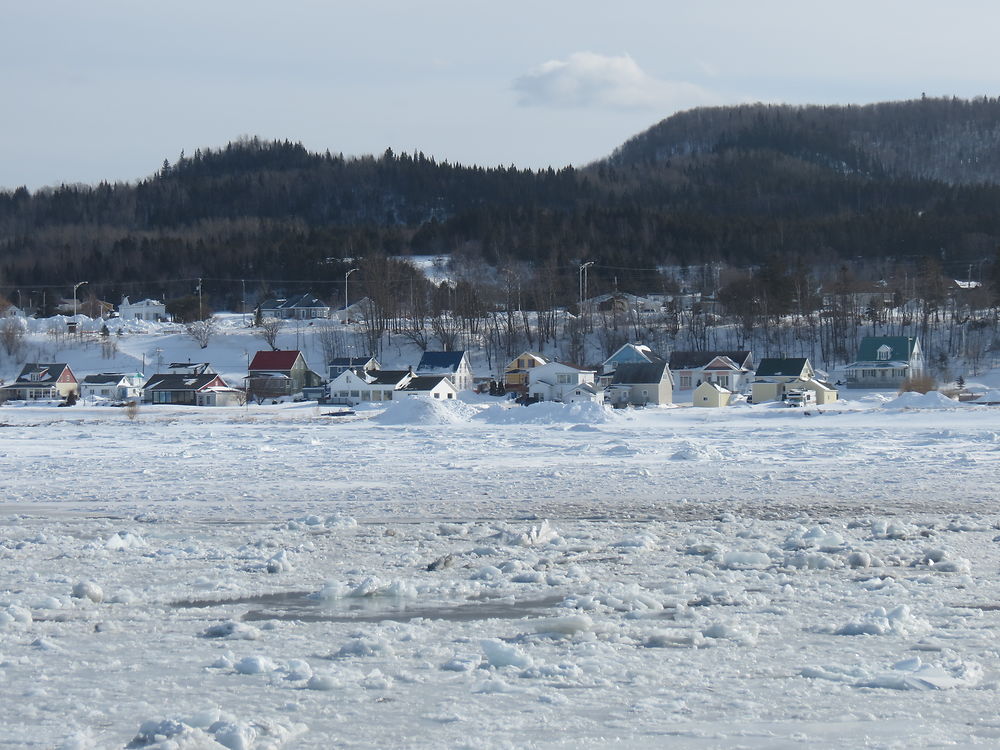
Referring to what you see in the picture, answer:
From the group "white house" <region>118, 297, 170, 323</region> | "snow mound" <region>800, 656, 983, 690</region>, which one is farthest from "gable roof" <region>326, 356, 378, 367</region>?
"snow mound" <region>800, 656, 983, 690</region>

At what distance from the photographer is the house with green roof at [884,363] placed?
60438 mm

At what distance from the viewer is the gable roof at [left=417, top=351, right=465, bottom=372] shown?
65.2 m

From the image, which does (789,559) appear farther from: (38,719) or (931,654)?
(38,719)

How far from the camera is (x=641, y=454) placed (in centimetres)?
2330

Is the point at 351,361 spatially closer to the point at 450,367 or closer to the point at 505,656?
the point at 450,367

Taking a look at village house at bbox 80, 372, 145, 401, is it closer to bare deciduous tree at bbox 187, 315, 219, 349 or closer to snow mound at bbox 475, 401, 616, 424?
bare deciduous tree at bbox 187, 315, 219, 349

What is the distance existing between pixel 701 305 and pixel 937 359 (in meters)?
20.0

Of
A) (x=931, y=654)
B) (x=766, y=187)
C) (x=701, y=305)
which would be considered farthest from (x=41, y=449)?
(x=766, y=187)

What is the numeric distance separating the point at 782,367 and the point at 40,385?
4318cm

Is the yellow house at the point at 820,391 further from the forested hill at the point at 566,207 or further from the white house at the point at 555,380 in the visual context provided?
the forested hill at the point at 566,207

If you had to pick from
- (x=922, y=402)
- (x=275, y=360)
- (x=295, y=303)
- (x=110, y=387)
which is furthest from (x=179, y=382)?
(x=922, y=402)

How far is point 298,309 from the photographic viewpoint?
3807 inches

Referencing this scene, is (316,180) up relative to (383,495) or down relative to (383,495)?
up

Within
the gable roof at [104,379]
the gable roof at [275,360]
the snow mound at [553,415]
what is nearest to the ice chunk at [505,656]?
the snow mound at [553,415]
